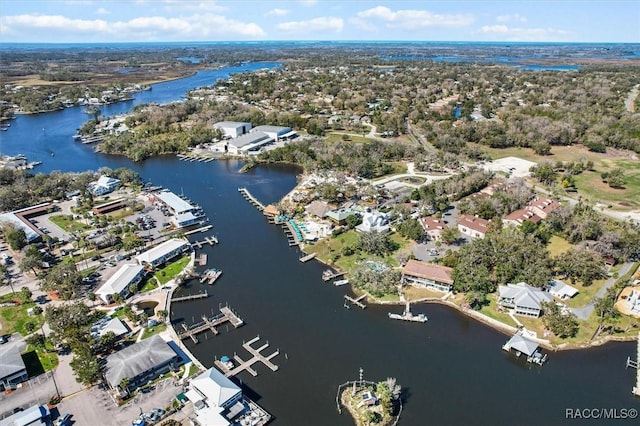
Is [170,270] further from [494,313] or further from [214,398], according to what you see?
[494,313]

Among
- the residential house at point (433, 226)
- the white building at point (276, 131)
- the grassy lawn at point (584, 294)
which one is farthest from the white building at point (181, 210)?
the grassy lawn at point (584, 294)

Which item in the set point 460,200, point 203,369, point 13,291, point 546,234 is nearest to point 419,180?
point 460,200

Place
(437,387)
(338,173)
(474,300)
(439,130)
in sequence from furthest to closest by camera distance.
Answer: (439,130), (338,173), (474,300), (437,387)

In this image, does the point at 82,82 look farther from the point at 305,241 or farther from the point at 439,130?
the point at 305,241

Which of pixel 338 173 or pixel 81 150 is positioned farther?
pixel 81 150

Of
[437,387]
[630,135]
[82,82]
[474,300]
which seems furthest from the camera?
[82,82]

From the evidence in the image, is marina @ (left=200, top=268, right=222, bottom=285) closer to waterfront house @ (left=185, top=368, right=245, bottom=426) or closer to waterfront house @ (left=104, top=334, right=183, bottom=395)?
waterfront house @ (left=104, top=334, right=183, bottom=395)
